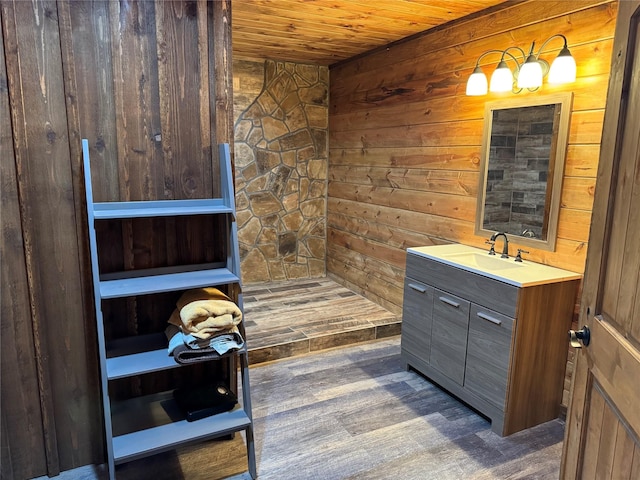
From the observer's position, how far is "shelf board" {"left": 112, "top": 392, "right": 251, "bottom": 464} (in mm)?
1793

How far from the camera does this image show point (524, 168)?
8.71ft

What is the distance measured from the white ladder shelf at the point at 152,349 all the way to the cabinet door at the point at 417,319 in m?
1.29

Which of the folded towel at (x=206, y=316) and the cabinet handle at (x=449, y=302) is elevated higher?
the folded towel at (x=206, y=316)

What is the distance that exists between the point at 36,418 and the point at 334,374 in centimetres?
169

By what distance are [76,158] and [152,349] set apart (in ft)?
2.83

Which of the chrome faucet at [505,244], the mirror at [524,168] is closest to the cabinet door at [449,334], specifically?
the chrome faucet at [505,244]

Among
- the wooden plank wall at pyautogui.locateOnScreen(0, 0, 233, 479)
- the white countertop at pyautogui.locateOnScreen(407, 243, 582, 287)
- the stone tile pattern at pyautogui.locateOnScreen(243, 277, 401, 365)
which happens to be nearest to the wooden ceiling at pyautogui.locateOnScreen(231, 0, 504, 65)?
the wooden plank wall at pyautogui.locateOnScreen(0, 0, 233, 479)

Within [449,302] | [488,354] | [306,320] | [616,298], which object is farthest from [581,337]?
[306,320]

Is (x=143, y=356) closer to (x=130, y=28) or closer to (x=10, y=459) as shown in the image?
(x=10, y=459)

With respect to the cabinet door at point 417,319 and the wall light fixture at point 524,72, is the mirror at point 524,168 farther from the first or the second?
the cabinet door at point 417,319

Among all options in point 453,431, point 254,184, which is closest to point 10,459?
point 453,431

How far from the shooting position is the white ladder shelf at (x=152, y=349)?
1757 millimetres

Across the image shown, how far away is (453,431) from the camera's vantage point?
2.42 m

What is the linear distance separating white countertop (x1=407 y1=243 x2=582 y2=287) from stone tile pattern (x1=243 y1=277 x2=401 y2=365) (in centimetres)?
95
